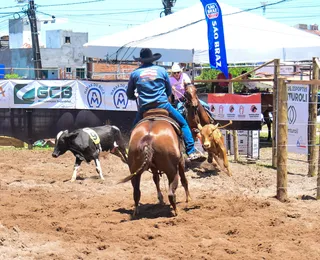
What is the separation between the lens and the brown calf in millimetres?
12516

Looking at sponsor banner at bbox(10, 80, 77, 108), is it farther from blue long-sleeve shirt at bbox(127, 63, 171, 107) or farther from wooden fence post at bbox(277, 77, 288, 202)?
wooden fence post at bbox(277, 77, 288, 202)

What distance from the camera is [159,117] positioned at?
9.30 m

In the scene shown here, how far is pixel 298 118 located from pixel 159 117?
4290 millimetres

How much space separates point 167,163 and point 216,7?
25.0 feet

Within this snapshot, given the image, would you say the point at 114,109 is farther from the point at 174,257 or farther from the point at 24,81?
the point at 174,257

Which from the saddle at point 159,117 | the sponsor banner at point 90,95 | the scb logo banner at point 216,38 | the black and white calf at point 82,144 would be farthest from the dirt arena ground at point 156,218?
the sponsor banner at point 90,95

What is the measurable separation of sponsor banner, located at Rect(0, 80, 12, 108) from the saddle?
978 centimetres

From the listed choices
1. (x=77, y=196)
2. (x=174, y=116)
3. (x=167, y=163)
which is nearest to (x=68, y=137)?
(x=77, y=196)

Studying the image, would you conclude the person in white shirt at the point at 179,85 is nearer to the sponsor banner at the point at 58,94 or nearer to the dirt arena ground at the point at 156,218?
the dirt arena ground at the point at 156,218

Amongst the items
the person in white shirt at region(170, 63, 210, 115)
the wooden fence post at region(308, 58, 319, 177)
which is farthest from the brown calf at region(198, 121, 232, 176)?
the wooden fence post at region(308, 58, 319, 177)

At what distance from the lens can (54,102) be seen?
1812 centimetres

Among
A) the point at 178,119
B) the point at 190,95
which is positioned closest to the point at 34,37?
the point at 190,95

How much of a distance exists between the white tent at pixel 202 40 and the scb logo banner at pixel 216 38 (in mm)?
2052

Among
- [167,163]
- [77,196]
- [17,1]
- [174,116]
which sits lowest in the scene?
[77,196]
